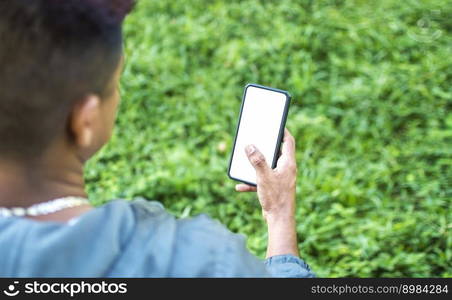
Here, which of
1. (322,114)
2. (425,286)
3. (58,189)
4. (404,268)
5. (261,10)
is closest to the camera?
(58,189)

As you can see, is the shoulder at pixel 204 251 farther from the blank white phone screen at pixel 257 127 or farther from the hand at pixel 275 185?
the blank white phone screen at pixel 257 127

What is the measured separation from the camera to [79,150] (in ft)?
4.16

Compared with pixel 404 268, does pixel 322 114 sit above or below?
above

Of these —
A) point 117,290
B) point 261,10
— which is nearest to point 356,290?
point 117,290

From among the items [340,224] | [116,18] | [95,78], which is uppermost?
[116,18]

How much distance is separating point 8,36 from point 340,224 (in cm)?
222

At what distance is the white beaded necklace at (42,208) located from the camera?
120cm

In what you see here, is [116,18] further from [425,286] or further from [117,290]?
[425,286]

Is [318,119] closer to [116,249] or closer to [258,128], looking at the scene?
[258,128]

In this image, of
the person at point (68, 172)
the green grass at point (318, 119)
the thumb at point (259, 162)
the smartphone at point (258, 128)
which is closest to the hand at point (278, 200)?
the thumb at point (259, 162)

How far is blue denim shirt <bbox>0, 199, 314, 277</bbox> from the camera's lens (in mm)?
1121

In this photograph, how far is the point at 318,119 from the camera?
3715mm

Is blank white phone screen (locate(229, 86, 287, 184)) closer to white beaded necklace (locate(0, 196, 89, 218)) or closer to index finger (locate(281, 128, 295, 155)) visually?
index finger (locate(281, 128, 295, 155))

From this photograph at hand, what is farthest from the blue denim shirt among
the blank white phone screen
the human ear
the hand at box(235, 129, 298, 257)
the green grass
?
the green grass
